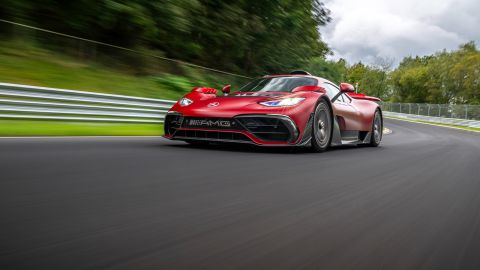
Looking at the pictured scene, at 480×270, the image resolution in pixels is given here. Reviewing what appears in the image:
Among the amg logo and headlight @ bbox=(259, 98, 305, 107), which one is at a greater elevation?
headlight @ bbox=(259, 98, 305, 107)

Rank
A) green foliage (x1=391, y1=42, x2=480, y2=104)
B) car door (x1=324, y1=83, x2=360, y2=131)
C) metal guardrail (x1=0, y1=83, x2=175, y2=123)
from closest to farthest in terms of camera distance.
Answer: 1. car door (x1=324, y1=83, x2=360, y2=131)
2. metal guardrail (x1=0, y1=83, x2=175, y2=123)
3. green foliage (x1=391, y1=42, x2=480, y2=104)

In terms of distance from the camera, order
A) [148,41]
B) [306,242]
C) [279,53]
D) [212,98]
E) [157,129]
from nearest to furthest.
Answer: [306,242], [212,98], [157,129], [148,41], [279,53]

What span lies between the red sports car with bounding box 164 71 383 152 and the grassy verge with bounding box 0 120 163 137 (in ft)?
6.65

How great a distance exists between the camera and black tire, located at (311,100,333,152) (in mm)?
6141

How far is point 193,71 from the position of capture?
14.8 m

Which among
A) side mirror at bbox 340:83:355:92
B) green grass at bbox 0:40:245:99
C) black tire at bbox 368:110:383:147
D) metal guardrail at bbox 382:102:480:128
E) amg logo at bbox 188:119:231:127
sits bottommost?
metal guardrail at bbox 382:102:480:128

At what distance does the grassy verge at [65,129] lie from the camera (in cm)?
664

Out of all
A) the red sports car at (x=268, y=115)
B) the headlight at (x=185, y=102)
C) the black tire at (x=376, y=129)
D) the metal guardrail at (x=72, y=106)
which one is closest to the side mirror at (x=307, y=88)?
the red sports car at (x=268, y=115)

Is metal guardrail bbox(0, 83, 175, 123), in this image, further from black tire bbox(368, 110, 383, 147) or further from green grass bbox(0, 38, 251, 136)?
black tire bbox(368, 110, 383, 147)

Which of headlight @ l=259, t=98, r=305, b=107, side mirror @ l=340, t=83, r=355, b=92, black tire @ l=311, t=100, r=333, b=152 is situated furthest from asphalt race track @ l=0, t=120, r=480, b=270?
side mirror @ l=340, t=83, r=355, b=92

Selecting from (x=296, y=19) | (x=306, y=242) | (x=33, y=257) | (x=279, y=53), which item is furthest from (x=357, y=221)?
(x=279, y=53)

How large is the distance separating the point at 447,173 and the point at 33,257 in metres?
4.14

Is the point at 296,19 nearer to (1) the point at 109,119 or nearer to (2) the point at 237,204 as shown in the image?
(1) the point at 109,119

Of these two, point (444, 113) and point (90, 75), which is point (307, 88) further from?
point (444, 113)
